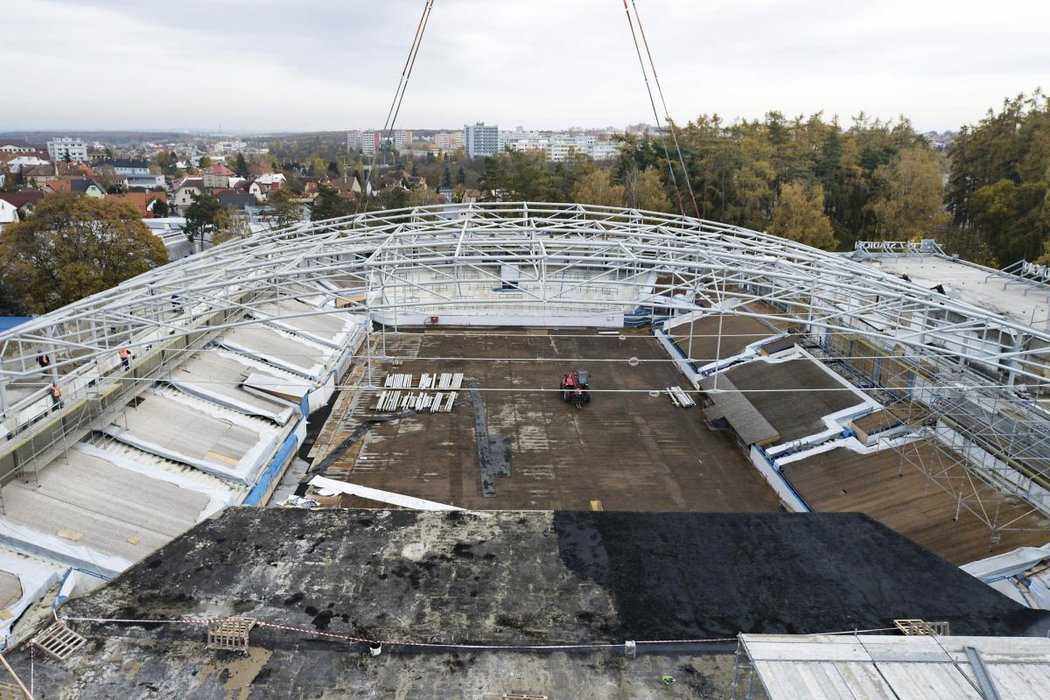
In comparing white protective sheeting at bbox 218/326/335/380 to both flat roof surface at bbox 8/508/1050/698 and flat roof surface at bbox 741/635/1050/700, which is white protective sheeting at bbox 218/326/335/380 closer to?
flat roof surface at bbox 8/508/1050/698

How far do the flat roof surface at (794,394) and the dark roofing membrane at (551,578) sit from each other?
7124mm

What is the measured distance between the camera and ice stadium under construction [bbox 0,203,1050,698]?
657 centimetres

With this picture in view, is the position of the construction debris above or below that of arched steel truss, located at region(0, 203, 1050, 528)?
below

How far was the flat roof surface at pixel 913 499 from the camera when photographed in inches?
455

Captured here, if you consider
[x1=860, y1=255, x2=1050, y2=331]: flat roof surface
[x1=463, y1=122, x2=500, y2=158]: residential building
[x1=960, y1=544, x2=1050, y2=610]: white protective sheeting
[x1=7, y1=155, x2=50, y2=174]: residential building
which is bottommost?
[x1=960, y1=544, x2=1050, y2=610]: white protective sheeting

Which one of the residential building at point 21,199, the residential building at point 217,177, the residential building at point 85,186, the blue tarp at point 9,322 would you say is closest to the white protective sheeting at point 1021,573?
the blue tarp at point 9,322

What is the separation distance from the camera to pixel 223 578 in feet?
25.7

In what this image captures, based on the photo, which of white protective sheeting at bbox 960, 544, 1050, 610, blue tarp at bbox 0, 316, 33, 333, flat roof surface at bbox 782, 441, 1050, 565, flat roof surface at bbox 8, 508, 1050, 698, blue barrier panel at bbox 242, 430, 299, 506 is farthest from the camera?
blue tarp at bbox 0, 316, 33, 333

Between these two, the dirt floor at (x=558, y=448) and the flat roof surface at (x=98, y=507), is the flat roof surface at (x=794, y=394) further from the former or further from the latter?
the flat roof surface at (x=98, y=507)

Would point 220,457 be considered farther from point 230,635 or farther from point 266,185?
point 266,185

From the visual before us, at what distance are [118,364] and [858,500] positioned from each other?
15862mm

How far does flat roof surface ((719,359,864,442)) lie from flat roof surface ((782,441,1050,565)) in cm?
156

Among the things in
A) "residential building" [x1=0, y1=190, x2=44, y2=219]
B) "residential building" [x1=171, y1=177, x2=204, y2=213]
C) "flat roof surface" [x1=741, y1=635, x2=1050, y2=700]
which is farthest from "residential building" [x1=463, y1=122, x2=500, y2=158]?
"flat roof surface" [x1=741, y1=635, x2=1050, y2=700]

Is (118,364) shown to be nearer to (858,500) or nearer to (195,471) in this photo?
(195,471)
